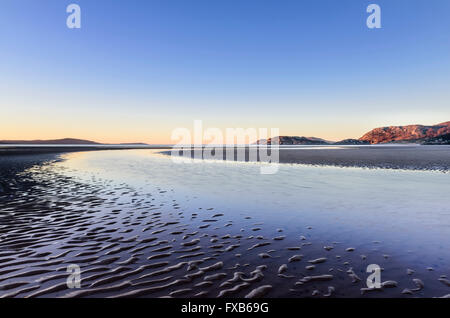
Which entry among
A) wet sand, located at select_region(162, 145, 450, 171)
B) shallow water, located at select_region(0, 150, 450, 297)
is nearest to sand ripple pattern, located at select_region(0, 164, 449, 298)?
shallow water, located at select_region(0, 150, 450, 297)

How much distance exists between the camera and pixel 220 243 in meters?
9.07

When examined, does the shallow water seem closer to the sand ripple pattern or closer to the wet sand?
the sand ripple pattern

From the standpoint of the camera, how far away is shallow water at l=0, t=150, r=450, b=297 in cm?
621

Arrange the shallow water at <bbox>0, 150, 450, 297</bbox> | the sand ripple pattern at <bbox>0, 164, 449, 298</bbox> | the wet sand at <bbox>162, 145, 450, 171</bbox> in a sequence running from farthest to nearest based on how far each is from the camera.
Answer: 1. the wet sand at <bbox>162, 145, 450, 171</bbox>
2. the shallow water at <bbox>0, 150, 450, 297</bbox>
3. the sand ripple pattern at <bbox>0, 164, 449, 298</bbox>

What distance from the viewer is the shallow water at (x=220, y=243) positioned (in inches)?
244

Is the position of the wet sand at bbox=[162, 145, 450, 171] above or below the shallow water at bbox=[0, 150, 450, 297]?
above

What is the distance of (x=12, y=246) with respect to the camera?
337 inches

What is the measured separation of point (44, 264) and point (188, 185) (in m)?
14.7

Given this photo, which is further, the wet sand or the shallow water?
the wet sand

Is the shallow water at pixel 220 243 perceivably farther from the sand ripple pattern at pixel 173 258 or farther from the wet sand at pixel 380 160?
the wet sand at pixel 380 160

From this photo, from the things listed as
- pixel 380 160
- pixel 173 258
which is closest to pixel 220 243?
pixel 173 258

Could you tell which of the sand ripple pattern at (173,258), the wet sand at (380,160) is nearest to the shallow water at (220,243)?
the sand ripple pattern at (173,258)

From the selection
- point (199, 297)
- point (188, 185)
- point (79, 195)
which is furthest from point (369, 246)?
point (79, 195)

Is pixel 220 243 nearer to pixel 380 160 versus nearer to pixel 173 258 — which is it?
pixel 173 258
